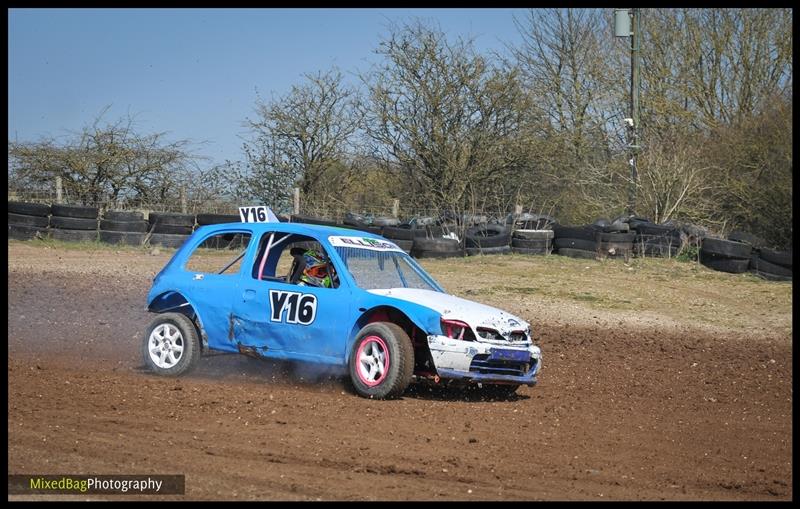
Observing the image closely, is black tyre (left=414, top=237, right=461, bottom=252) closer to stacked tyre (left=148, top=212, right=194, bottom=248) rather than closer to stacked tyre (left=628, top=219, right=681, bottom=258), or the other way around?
stacked tyre (left=628, top=219, right=681, bottom=258)

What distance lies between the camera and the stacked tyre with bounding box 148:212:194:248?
23234 mm

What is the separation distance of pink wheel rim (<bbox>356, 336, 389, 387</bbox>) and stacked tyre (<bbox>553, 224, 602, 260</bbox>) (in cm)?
1392

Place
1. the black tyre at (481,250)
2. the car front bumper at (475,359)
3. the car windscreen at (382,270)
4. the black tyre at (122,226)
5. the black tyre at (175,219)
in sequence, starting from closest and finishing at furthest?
the car front bumper at (475,359)
the car windscreen at (382,270)
the black tyre at (481,250)
the black tyre at (122,226)
the black tyre at (175,219)

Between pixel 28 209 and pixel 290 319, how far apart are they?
15.4 metres

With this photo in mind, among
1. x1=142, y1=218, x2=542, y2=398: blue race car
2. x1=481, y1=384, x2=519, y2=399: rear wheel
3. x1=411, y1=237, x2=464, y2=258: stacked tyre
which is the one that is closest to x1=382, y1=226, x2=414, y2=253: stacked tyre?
x1=411, y1=237, x2=464, y2=258: stacked tyre

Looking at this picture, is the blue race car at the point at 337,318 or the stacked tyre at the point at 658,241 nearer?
the blue race car at the point at 337,318

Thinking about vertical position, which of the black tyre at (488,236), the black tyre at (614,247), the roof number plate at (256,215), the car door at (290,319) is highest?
the roof number plate at (256,215)

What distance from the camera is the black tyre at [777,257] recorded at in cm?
2012

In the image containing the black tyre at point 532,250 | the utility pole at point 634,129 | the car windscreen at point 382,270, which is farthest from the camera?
the utility pole at point 634,129

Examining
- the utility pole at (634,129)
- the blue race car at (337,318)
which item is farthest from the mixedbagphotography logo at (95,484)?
the utility pole at (634,129)

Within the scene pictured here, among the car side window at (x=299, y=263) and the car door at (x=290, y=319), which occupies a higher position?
the car side window at (x=299, y=263)

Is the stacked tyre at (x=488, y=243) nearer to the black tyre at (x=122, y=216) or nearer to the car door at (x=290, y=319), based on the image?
the black tyre at (x=122, y=216)

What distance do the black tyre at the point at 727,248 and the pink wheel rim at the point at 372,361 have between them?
13813 mm
